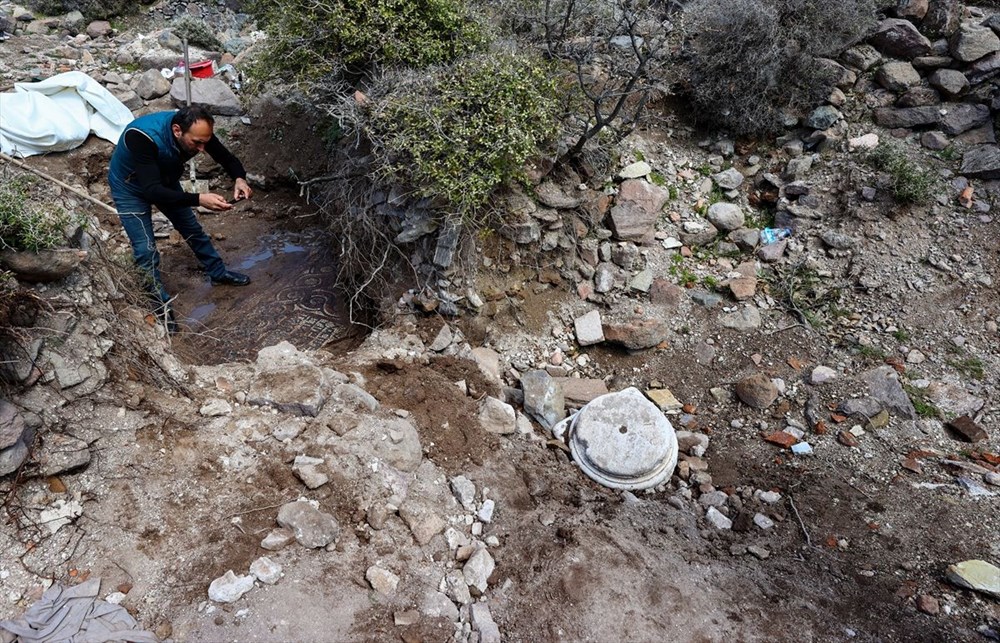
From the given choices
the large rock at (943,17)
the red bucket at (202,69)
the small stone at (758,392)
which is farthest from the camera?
the red bucket at (202,69)

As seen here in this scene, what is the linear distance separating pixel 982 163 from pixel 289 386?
17.9 feet

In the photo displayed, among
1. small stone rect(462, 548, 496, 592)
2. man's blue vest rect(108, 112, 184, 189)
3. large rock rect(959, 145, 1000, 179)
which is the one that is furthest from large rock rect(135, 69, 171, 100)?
large rock rect(959, 145, 1000, 179)

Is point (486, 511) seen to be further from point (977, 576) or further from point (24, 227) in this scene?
point (24, 227)

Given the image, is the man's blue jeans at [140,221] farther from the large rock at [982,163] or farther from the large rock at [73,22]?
the large rock at [982,163]

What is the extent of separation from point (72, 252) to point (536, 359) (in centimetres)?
283

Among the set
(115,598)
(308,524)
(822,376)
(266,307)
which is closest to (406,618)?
(308,524)

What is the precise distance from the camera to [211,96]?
254 inches

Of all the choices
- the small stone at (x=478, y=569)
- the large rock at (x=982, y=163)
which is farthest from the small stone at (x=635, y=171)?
the small stone at (x=478, y=569)

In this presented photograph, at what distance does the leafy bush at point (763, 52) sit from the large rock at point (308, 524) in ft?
15.4

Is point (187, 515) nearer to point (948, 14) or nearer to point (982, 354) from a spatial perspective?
point (982, 354)

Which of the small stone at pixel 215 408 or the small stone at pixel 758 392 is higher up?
the small stone at pixel 215 408

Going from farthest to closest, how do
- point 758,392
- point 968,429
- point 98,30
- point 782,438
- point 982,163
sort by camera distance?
point 98,30
point 982,163
point 758,392
point 782,438
point 968,429

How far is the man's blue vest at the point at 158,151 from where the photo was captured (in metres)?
3.84

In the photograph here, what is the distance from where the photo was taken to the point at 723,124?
5340 mm
